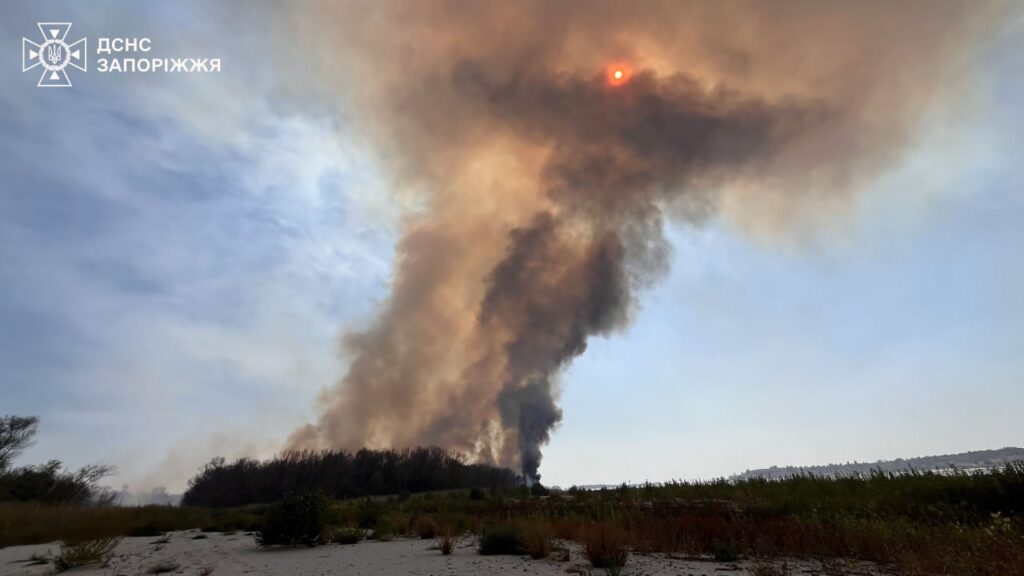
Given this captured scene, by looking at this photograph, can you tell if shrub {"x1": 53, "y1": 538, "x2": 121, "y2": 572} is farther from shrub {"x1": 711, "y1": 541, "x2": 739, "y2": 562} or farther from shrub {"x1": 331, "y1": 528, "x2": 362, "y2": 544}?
shrub {"x1": 711, "y1": 541, "x2": 739, "y2": 562}

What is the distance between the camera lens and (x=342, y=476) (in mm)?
77000

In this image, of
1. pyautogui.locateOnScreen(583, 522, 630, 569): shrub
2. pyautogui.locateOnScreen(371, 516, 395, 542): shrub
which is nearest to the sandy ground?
pyautogui.locateOnScreen(583, 522, 630, 569): shrub

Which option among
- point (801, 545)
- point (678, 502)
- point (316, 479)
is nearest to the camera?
point (801, 545)

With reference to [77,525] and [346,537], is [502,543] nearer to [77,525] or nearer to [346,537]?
[346,537]

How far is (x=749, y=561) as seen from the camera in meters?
10.5

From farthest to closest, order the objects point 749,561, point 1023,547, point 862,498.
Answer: point 862,498 < point 749,561 < point 1023,547

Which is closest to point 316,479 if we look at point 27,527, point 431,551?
point 27,527

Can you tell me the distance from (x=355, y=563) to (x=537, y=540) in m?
4.53

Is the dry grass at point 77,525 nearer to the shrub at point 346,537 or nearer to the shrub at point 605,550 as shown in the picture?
the shrub at point 346,537

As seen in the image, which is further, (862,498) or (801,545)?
(862,498)

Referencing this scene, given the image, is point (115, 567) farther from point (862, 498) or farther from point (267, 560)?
point (862, 498)

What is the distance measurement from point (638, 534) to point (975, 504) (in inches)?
529

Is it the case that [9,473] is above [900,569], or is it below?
above

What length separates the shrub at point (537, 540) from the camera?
11109mm
